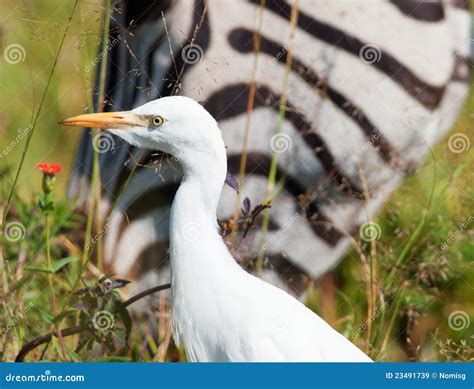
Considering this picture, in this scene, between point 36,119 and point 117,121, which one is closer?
point 117,121

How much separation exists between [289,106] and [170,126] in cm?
60

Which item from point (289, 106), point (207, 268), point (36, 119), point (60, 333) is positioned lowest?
point (60, 333)

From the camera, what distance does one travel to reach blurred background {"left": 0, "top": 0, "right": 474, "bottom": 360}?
301 cm

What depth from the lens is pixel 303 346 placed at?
2.45 m

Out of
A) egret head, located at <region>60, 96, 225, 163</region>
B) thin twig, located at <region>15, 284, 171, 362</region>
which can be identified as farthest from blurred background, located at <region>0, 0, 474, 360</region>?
egret head, located at <region>60, 96, 225, 163</region>

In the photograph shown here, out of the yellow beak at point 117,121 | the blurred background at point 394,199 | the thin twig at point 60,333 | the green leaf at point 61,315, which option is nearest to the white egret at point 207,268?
the yellow beak at point 117,121

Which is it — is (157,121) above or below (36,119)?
above

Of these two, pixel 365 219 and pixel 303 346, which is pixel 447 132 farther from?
pixel 303 346

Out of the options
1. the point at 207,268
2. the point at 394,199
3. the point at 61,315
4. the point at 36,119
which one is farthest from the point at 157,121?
the point at 394,199

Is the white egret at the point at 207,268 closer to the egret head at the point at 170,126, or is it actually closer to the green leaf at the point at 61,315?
the egret head at the point at 170,126

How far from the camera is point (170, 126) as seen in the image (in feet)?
7.87

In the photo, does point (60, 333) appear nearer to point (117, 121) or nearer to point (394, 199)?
point (117, 121)

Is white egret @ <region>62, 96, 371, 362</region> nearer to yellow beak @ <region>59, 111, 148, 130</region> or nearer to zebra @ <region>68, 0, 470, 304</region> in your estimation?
yellow beak @ <region>59, 111, 148, 130</region>

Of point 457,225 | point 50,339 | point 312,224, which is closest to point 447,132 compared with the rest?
point 457,225
